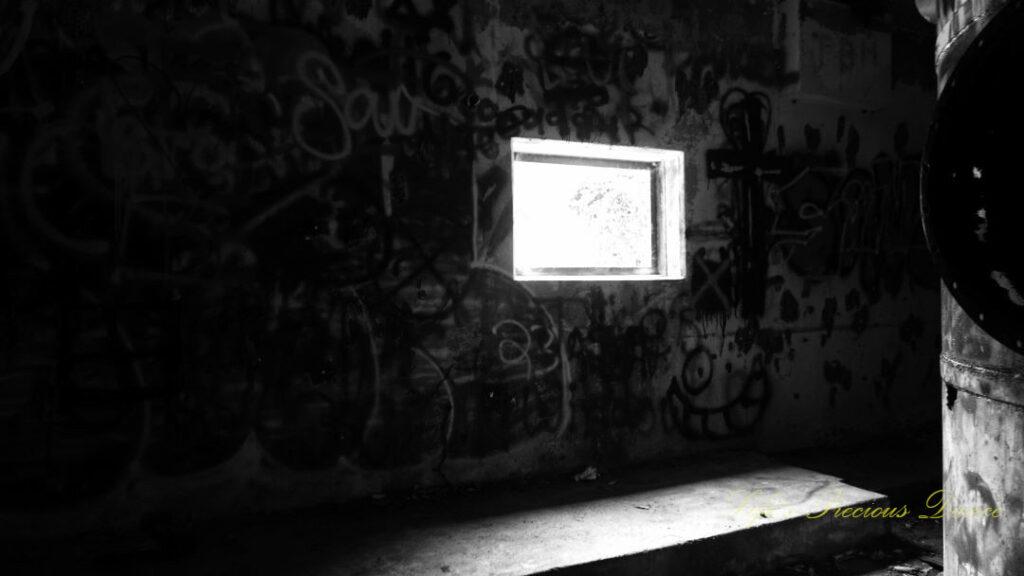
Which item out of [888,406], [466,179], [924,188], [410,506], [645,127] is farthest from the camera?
[888,406]

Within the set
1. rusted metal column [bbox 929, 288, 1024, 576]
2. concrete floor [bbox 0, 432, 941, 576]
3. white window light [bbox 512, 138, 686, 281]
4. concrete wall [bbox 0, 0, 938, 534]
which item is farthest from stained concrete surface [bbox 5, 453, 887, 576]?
white window light [bbox 512, 138, 686, 281]

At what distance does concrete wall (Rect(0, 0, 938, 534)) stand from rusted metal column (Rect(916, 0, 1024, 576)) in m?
2.12

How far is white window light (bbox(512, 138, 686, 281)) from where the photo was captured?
157 inches

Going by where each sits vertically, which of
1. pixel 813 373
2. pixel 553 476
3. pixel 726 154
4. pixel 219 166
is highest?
pixel 726 154

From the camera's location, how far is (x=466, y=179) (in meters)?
3.66

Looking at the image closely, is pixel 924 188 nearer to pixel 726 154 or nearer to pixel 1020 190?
pixel 1020 190

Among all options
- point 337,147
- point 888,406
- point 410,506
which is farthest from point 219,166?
point 888,406

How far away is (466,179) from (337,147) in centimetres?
76

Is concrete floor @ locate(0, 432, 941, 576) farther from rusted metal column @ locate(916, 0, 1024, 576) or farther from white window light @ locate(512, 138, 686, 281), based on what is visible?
white window light @ locate(512, 138, 686, 281)

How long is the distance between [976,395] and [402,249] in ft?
8.73

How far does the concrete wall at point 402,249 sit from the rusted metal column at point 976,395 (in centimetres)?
212

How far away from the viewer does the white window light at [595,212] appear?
3984mm

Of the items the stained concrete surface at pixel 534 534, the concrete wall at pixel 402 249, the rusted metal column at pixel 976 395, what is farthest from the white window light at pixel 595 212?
the rusted metal column at pixel 976 395

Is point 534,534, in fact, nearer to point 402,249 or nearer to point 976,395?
point 402,249
